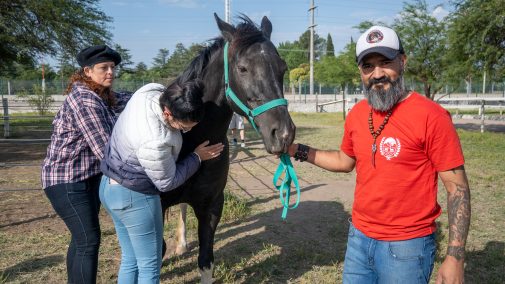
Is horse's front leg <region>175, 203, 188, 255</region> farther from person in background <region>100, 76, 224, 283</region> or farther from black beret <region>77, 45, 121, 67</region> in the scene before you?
black beret <region>77, 45, 121, 67</region>

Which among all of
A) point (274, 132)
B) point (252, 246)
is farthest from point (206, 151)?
point (252, 246)

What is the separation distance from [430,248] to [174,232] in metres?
3.57

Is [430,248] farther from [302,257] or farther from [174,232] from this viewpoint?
[174,232]

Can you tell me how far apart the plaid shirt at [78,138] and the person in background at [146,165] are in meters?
0.25

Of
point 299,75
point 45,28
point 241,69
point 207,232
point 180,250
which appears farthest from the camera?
point 299,75

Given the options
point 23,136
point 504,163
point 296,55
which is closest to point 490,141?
point 504,163

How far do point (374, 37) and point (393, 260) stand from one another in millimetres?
1073

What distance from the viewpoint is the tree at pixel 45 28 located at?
962 cm

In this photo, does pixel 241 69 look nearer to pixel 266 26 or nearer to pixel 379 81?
pixel 266 26

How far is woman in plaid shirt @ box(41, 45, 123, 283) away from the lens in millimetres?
2447

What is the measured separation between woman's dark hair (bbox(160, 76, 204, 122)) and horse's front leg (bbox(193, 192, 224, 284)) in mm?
1443

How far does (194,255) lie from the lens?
166 inches

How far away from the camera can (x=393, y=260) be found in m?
1.83

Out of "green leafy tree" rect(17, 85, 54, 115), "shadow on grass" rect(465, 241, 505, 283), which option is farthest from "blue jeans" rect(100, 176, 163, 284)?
"green leafy tree" rect(17, 85, 54, 115)
